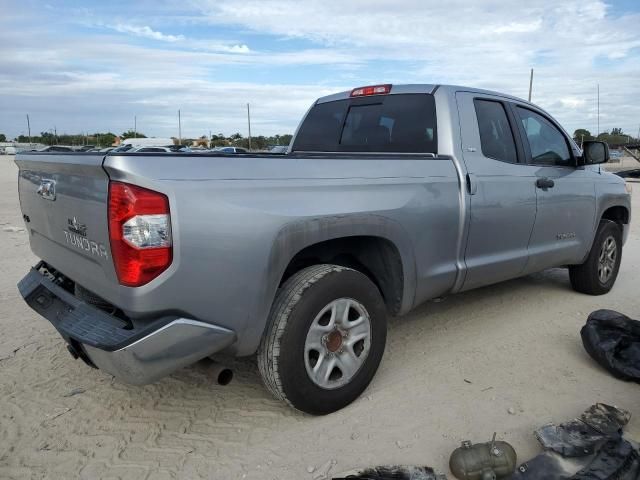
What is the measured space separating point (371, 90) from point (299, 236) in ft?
6.83

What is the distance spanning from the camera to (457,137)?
368 cm

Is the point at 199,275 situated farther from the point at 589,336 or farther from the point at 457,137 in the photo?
the point at 589,336

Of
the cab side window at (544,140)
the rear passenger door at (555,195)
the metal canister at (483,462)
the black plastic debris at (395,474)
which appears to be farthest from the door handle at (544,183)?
the black plastic debris at (395,474)

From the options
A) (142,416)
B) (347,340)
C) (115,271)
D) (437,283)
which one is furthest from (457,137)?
(142,416)

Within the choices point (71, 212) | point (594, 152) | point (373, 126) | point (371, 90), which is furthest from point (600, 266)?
point (71, 212)

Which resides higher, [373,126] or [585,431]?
[373,126]

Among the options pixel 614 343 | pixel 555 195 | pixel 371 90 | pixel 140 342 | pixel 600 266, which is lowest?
pixel 614 343

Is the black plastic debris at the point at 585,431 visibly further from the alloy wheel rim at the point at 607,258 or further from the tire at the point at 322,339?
the alloy wheel rim at the point at 607,258

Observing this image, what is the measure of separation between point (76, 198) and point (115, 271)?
0.46 metres

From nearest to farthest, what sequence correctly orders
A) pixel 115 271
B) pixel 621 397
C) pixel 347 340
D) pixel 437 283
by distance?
pixel 115 271 → pixel 347 340 → pixel 621 397 → pixel 437 283

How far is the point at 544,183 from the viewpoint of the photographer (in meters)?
4.28

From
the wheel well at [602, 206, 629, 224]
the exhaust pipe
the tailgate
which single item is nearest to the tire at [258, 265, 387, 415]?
the exhaust pipe

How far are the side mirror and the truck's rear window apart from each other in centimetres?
180

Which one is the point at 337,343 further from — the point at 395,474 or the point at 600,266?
the point at 600,266
